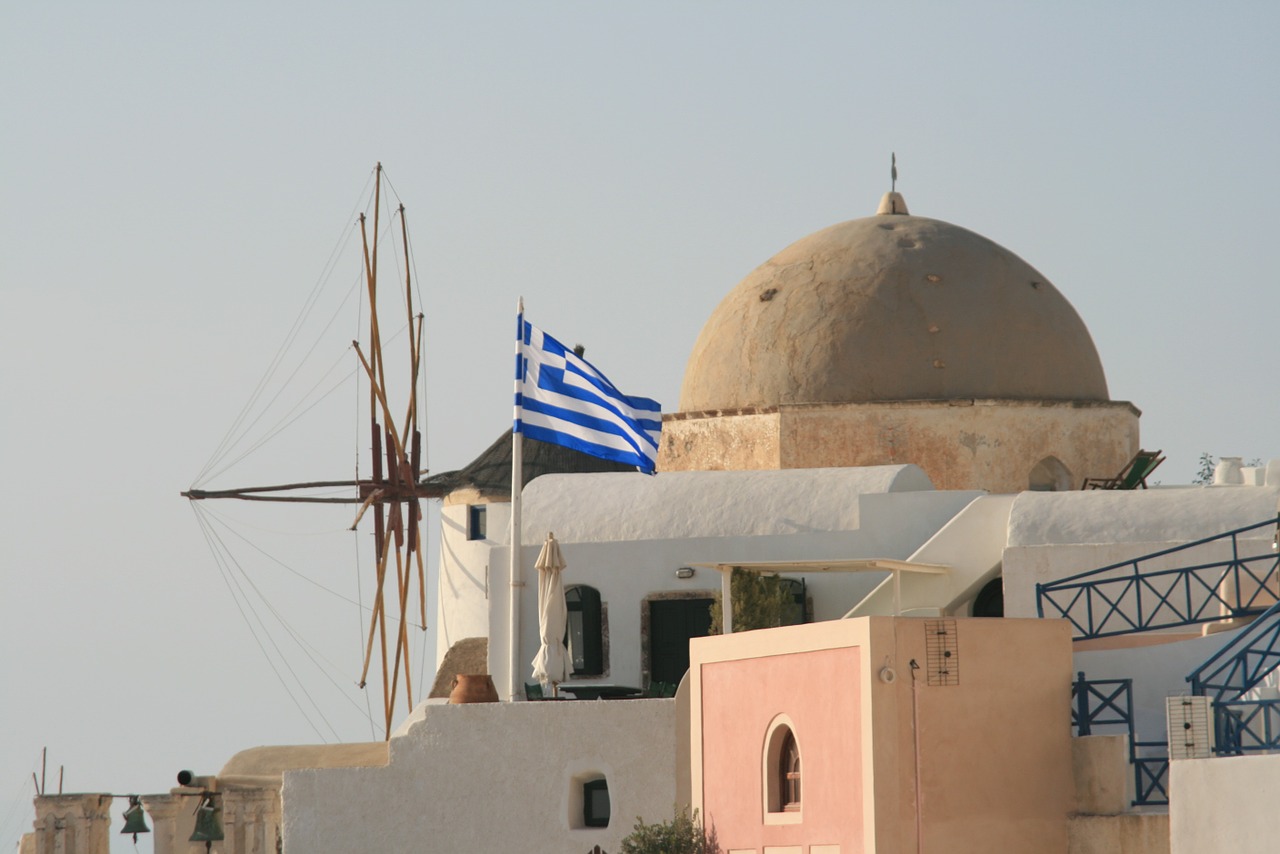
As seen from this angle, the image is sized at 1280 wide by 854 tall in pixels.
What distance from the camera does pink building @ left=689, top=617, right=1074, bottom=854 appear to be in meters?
18.8

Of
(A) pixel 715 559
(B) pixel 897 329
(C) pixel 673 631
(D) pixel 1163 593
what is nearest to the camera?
(D) pixel 1163 593

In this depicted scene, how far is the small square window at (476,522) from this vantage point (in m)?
31.5

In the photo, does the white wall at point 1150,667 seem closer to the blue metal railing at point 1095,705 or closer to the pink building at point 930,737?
the blue metal railing at point 1095,705

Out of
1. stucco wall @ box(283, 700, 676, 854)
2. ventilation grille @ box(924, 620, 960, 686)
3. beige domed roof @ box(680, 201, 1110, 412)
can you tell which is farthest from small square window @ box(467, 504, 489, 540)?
ventilation grille @ box(924, 620, 960, 686)

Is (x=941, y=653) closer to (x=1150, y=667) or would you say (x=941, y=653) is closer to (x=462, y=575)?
(x=1150, y=667)

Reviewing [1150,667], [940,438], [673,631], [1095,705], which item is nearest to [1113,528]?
[1150,667]

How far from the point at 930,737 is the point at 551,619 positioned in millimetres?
6490

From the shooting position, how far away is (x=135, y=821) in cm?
2702

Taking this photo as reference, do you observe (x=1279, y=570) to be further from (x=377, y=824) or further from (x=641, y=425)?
(x=377, y=824)

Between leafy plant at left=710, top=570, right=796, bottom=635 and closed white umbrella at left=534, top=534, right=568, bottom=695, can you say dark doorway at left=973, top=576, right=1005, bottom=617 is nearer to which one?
leafy plant at left=710, top=570, right=796, bottom=635

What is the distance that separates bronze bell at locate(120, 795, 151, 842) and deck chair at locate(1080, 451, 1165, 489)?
12.0 meters

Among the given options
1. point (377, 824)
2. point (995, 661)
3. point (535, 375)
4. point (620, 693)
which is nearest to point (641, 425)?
point (535, 375)

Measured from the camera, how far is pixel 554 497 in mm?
27078

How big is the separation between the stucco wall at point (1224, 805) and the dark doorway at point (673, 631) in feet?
29.9
